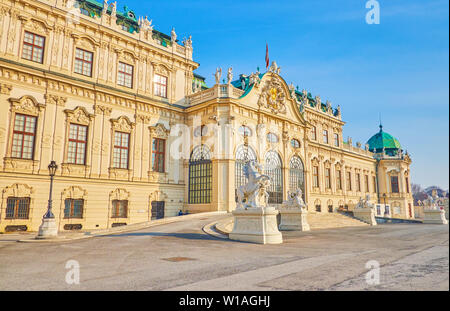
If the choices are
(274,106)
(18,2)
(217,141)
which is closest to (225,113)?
(217,141)

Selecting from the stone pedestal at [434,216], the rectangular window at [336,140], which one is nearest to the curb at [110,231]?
the stone pedestal at [434,216]

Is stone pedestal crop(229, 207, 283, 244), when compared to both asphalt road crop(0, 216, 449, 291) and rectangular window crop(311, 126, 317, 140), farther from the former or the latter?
rectangular window crop(311, 126, 317, 140)

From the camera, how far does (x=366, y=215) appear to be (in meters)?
31.7

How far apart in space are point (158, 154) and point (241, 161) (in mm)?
7256

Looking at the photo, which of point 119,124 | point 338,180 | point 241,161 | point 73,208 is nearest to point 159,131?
point 119,124

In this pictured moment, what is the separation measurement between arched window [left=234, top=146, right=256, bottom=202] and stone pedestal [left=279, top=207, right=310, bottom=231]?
5981 millimetres

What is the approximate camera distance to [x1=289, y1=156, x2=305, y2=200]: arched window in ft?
112

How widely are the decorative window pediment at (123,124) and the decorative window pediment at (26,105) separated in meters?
5.12

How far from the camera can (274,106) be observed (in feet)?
107

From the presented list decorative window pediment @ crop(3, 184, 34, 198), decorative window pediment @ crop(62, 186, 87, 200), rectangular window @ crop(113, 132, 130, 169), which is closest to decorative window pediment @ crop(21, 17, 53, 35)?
rectangular window @ crop(113, 132, 130, 169)

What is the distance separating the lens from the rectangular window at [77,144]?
74.5 feet

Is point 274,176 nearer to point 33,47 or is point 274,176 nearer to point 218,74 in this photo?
point 218,74

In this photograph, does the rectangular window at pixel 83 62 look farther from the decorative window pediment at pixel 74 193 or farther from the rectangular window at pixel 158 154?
the decorative window pediment at pixel 74 193
